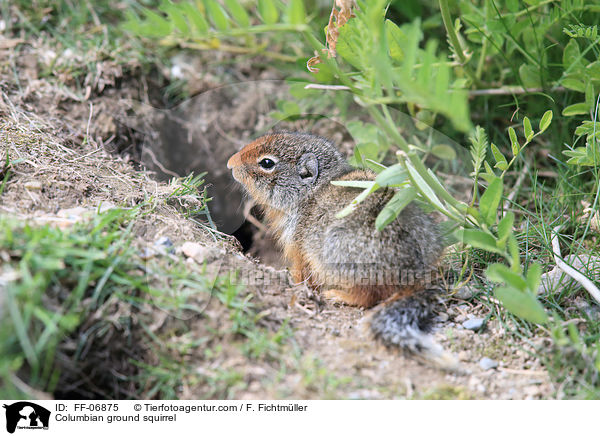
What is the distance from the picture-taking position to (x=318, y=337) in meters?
2.95

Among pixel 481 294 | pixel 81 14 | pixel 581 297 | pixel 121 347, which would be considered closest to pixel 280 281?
pixel 121 347

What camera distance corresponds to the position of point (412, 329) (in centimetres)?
297

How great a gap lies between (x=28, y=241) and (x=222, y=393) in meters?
1.20

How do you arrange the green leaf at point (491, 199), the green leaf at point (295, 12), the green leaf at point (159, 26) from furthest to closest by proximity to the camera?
1. the green leaf at point (491, 199)
2. the green leaf at point (159, 26)
3. the green leaf at point (295, 12)

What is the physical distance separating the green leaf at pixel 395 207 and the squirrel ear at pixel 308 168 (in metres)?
1.12

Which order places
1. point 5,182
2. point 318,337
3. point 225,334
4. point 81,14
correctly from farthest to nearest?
1. point 81,14
2. point 5,182
3. point 318,337
4. point 225,334

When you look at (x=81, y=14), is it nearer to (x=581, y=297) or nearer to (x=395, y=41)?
(x=395, y=41)

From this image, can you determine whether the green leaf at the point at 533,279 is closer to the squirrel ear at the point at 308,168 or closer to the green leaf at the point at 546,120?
the green leaf at the point at 546,120

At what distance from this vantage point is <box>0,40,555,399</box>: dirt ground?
8.85 ft

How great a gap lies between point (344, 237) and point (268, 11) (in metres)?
1.51

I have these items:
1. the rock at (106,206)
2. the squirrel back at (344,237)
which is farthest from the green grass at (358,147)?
the squirrel back at (344,237)

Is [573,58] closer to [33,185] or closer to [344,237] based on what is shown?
[344,237]

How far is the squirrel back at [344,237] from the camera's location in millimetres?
3143
